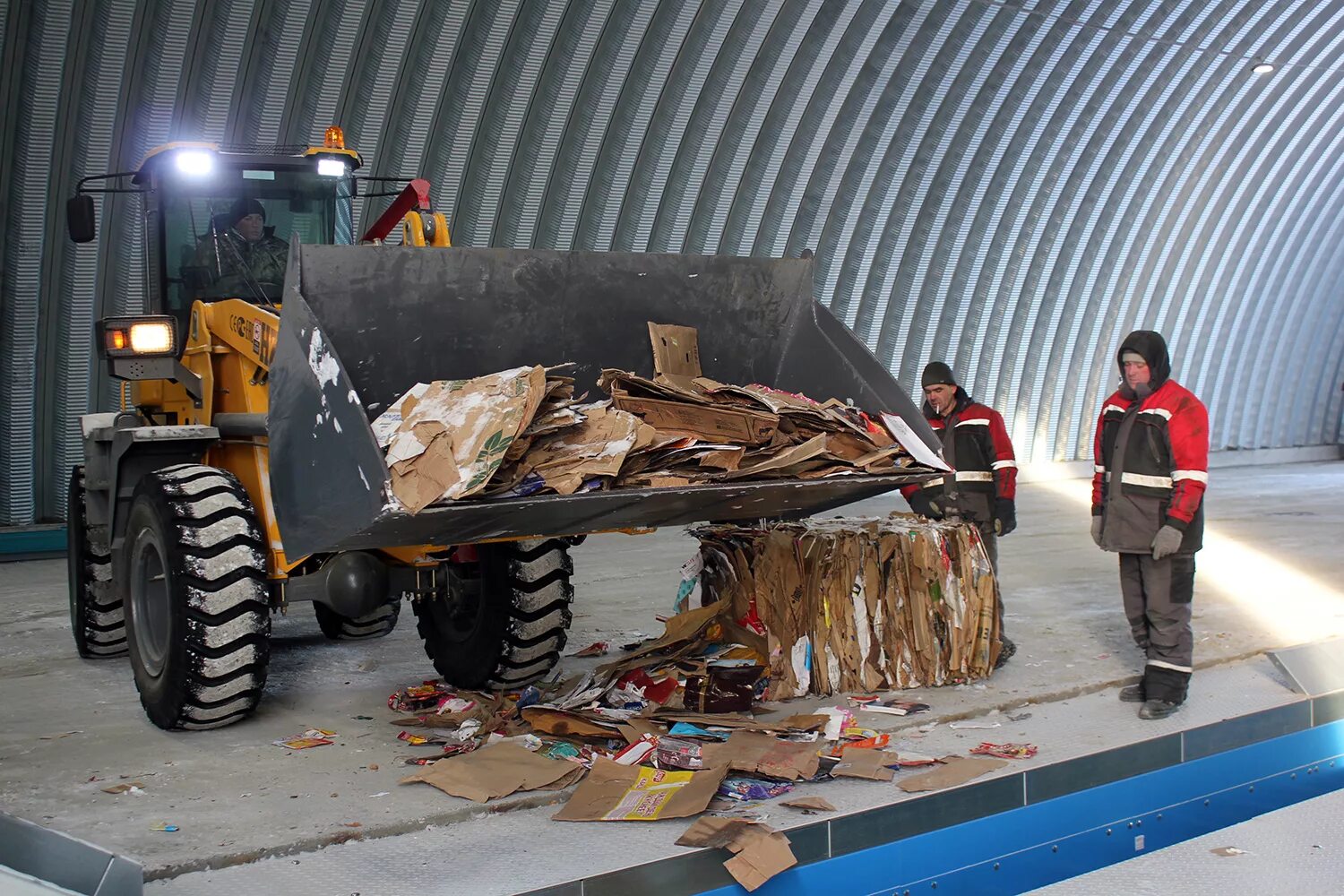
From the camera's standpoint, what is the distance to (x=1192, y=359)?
1925 cm

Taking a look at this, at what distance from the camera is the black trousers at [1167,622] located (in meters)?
5.65

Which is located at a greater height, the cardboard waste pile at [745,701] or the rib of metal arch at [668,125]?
A: the rib of metal arch at [668,125]

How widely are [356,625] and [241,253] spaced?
2220mm

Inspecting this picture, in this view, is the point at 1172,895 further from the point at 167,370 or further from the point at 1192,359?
the point at 1192,359

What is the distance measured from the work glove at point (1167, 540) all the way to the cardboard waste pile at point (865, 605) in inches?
32.7

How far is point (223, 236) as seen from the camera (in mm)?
6590

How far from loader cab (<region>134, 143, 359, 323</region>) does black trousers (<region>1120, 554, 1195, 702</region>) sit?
426 cm

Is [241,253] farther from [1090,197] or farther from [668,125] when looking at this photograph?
[1090,197]

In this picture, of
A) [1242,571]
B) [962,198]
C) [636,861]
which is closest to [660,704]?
[636,861]

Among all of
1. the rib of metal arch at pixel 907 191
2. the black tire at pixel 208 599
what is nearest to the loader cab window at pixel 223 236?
the black tire at pixel 208 599

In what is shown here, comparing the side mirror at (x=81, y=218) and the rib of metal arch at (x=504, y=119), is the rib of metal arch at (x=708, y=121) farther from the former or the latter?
the side mirror at (x=81, y=218)

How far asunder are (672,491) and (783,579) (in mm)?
1470

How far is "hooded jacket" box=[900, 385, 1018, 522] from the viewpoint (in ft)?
22.1

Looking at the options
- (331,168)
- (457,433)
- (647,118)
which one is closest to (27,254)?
(331,168)
